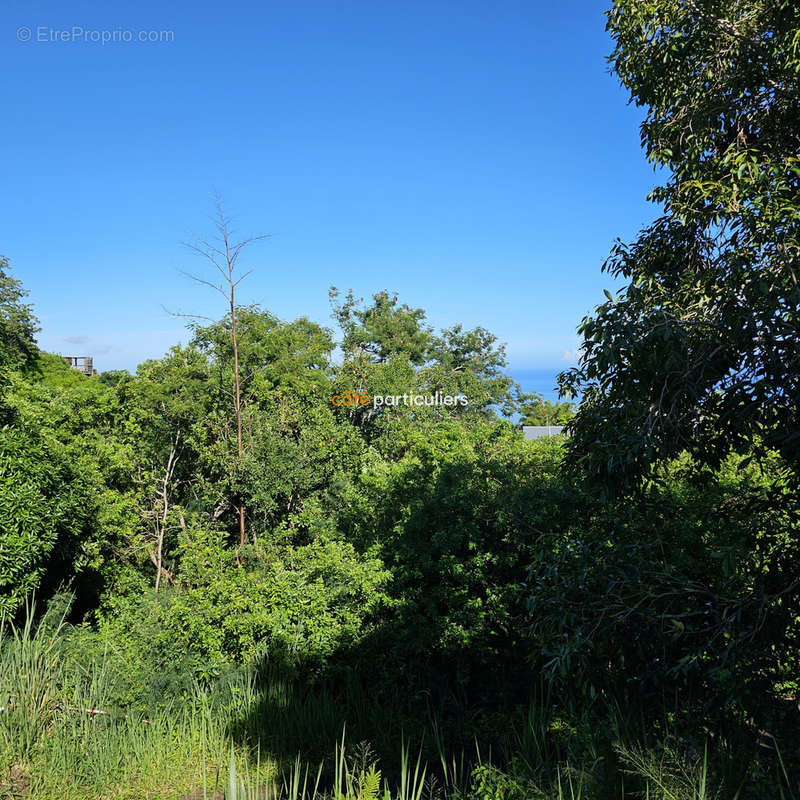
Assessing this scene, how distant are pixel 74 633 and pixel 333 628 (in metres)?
3.88

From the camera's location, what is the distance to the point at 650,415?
11.2 ft

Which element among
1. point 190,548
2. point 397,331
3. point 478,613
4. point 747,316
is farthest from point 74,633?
point 397,331

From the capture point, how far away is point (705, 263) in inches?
176

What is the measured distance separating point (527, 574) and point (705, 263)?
11.5 ft

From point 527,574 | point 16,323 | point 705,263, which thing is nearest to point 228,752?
point 527,574

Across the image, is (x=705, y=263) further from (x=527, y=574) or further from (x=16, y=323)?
(x=16, y=323)

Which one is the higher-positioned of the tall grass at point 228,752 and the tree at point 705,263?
the tree at point 705,263

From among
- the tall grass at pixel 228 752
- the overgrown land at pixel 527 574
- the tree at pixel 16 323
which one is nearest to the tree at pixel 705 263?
the overgrown land at pixel 527 574

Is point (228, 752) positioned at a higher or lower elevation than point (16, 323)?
lower

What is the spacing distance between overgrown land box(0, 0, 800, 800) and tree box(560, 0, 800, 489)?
19 millimetres

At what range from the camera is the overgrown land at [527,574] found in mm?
3395

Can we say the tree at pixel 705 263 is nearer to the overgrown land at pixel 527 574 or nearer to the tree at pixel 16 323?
the overgrown land at pixel 527 574

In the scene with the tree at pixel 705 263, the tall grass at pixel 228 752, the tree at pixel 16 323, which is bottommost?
the tall grass at pixel 228 752

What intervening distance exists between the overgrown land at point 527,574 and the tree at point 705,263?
0.06 ft
